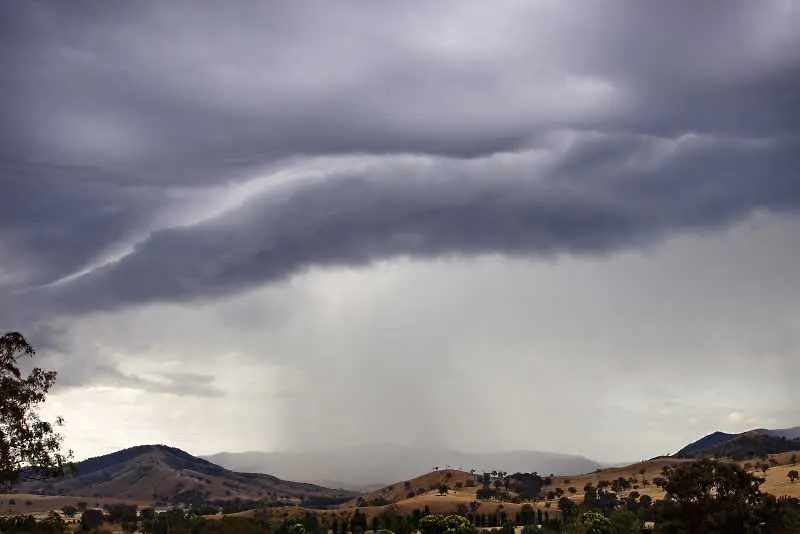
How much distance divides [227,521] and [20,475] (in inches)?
2493

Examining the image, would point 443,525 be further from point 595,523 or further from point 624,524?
point 624,524

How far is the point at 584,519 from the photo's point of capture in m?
120

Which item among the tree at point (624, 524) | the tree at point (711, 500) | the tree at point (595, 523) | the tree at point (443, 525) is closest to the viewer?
the tree at point (711, 500)

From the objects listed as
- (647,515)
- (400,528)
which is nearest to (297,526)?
(400,528)

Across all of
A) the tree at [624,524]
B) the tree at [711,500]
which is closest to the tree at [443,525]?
the tree at [624,524]

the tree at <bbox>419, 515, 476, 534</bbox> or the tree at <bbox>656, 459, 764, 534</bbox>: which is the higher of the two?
the tree at <bbox>656, 459, 764, 534</bbox>

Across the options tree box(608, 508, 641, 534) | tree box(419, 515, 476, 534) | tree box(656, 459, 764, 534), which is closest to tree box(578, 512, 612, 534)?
tree box(608, 508, 641, 534)

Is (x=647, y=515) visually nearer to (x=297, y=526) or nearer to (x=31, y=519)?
(x=297, y=526)

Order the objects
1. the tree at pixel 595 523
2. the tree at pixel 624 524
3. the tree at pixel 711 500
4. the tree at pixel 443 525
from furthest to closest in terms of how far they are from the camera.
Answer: the tree at pixel 443 525
the tree at pixel 595 523
the tree at pixel 624 524
the tree at pixel 711 500

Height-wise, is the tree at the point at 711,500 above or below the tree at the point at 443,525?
above

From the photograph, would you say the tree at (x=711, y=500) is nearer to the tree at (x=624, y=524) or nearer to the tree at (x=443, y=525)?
the tree at (x=624, y=524)

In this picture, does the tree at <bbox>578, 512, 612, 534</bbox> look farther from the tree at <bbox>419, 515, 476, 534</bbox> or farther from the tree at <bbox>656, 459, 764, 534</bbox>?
the tree at <bbox>656, 459, 764, 534</bbox>

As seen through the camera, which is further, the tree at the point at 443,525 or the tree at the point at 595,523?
the tree at the point at 443,525

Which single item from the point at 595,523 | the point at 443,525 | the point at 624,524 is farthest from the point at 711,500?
the point at 443,525
